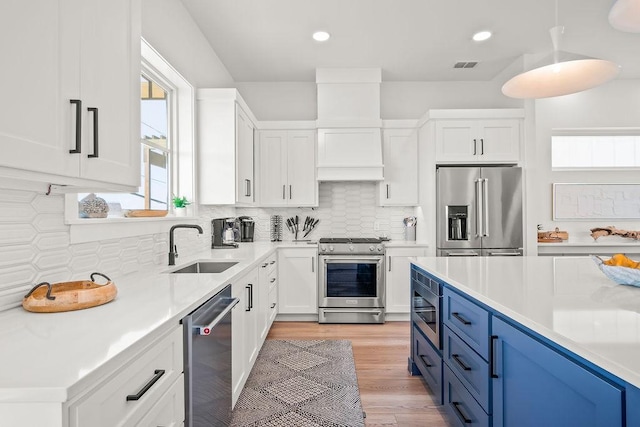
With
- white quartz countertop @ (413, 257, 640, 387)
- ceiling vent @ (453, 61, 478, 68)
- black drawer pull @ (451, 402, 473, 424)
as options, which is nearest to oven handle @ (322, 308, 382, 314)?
white quartz countertop @ (413, 257, 640, 387)

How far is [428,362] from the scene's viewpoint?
7.70 ft

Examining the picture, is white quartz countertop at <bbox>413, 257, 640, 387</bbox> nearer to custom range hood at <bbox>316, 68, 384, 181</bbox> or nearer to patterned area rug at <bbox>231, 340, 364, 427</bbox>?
patterned area rug at <bbox>231, 340, 364, 427</bbox>

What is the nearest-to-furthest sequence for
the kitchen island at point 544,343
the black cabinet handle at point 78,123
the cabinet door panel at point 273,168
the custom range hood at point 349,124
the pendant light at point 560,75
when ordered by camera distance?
the kitchen island at point 544,343 → the black cabinet handle at point 78,123 → the pendant light at point 560,75 → the custom range hood at point 349,124 → the cabinet door panel at point 273,168

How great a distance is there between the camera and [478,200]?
375cm

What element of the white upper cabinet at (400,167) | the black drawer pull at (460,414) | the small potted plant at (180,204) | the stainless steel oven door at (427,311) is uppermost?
the white upper cabinet at (400,167)

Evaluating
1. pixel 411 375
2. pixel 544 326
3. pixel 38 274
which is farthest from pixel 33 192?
pixel 411 375

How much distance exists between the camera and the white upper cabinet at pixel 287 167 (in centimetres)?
→ 429

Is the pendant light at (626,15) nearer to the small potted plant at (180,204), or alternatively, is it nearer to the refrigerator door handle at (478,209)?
the refrigerator door handle at (478,209)

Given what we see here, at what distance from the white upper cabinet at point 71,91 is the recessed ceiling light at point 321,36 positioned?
84.7 inches

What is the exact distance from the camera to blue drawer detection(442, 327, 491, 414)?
151 centimetres

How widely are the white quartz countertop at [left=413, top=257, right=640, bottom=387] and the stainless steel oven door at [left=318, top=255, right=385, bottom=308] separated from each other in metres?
1.64

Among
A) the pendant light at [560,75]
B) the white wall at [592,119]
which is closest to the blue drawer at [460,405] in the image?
the pendant light at [560,75]

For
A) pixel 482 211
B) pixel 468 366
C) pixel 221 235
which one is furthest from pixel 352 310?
pixel 468 366

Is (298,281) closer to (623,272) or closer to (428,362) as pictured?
(428,362)
